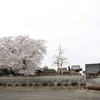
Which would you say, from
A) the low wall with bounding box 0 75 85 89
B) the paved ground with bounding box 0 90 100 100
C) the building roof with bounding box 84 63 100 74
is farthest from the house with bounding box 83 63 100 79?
the paved ground with bounding box 0 90 100 100

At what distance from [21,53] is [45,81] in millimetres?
5916

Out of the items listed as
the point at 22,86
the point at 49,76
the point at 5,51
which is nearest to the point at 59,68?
the point at 49,76

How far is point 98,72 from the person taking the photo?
136ft

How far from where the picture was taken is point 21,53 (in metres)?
25.1

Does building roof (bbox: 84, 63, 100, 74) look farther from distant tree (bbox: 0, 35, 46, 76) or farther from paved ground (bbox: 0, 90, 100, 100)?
paved ground (bbox: 0, 90, 100, 100)

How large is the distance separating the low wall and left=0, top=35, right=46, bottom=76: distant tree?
4.37ft

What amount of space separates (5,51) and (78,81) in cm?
1261

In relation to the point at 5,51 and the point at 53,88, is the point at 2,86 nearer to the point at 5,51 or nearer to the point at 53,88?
the point at 5,51

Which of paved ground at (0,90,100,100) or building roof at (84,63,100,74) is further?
building roof at (84,63,100,74)

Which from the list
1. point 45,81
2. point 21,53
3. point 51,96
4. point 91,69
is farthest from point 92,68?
point 51,96

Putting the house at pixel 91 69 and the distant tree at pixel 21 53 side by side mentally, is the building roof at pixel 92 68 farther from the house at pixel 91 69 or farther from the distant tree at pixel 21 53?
the distant tree at pixel 21 53

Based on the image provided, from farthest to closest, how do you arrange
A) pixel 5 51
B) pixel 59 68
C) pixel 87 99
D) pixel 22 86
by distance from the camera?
pixel 59 68, pixel 5 51, pixel 22 86, pixel 87 99

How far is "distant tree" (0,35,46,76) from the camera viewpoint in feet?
81.6

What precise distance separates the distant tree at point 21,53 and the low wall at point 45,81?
1331 millimetres
